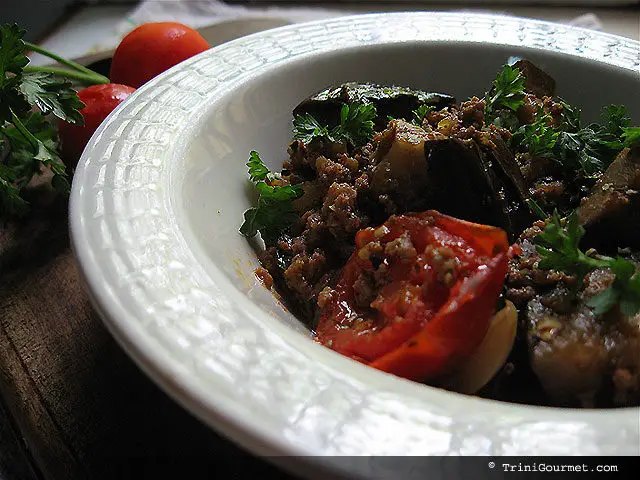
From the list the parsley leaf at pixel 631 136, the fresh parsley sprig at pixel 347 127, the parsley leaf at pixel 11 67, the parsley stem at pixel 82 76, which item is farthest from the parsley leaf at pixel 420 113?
the parsley stem at pixel 82 76

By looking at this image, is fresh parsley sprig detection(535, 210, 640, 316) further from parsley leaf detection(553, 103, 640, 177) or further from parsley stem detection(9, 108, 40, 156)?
parsley stem detection(9, 108, 40, 156)

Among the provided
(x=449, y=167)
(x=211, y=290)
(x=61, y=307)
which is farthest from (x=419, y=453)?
(x=61, y=307)

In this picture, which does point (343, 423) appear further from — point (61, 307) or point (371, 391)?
point (61, 307)

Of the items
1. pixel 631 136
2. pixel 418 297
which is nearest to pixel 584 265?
pixel 418 297

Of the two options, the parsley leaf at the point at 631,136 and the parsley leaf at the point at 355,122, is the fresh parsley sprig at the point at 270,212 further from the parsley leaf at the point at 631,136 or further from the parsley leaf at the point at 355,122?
the parsley leaf at the point at 631,136

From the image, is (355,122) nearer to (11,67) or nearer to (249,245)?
(249,245)

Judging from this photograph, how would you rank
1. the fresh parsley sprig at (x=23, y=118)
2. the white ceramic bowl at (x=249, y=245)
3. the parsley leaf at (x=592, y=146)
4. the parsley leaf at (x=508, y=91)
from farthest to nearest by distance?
the fresh parsley sprig at (x=23, y=118)
the parsley leaf at (x=508, y=91)
the parsley leaf at (x=592, y=146)
the white ceramic bowl at (x=249, y=245)
